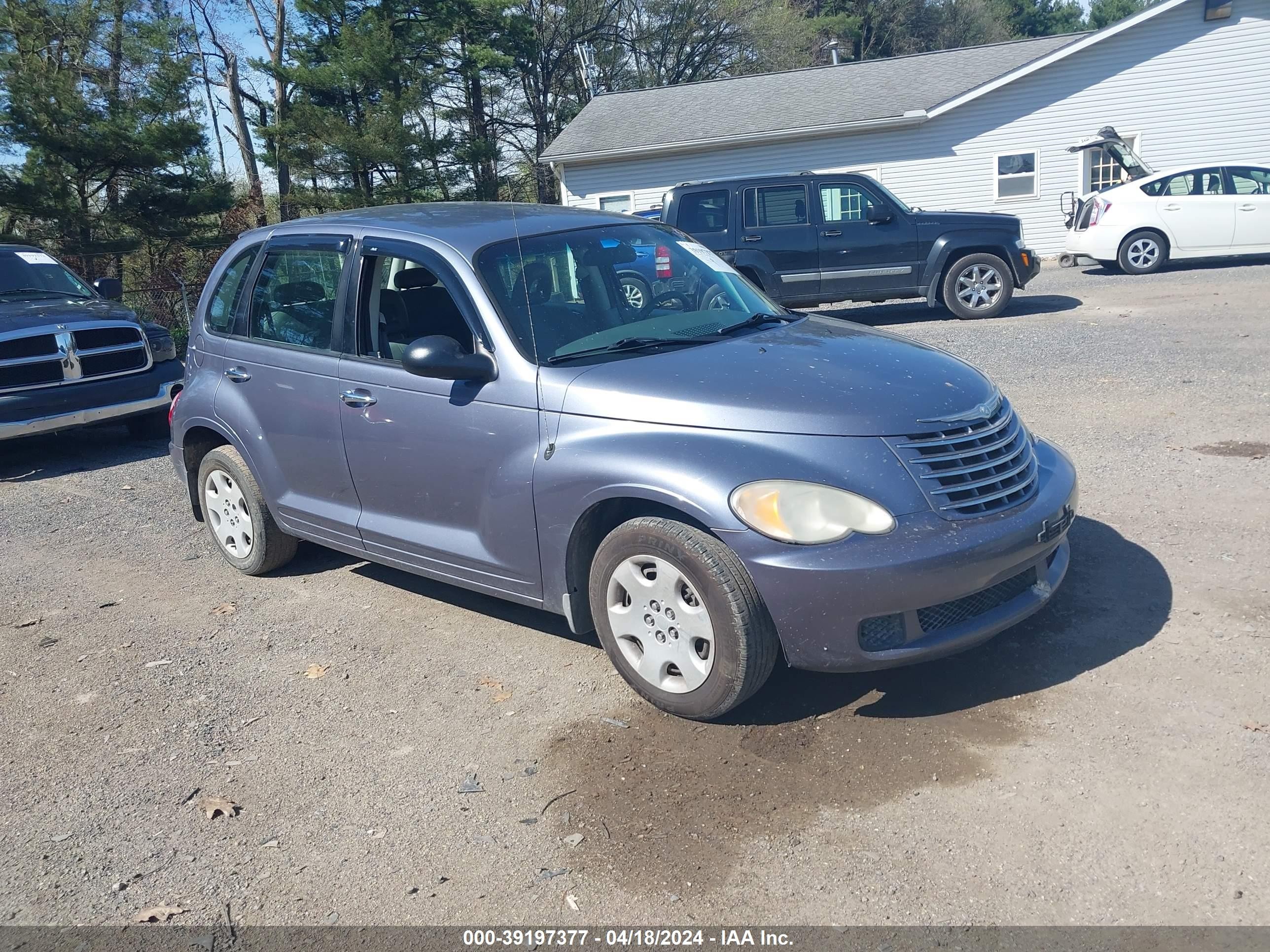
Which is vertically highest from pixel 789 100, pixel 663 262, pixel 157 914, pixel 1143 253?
pixel 789 100

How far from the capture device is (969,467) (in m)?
3.96

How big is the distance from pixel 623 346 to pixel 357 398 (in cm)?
130

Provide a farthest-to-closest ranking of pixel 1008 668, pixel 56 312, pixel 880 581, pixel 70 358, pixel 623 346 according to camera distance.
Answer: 1. pixel 56 312
2. pixel 70 358
3. pixel 623 346
4. pixel 1008 668
5. pixel 880 581

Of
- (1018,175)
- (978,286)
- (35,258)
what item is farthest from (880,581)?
(1018,175)

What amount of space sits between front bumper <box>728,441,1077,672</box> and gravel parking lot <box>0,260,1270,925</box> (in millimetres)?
338

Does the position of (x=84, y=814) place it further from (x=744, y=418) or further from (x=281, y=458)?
(x=744, y=418)

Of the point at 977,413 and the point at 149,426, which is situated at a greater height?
the point at 977,413

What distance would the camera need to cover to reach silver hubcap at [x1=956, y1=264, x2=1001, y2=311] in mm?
13789

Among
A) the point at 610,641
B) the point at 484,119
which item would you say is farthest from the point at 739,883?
the point at 484,119

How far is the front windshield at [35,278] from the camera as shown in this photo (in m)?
10.1

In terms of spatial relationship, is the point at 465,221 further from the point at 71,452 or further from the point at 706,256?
the point at 71,452

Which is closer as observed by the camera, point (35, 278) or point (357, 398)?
point (357, 398)

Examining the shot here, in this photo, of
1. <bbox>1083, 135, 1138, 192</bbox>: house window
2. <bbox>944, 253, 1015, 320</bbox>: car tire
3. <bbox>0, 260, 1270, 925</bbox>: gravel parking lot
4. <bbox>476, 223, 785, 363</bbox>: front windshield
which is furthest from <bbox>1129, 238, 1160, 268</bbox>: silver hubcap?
<bbox>476, 223, 785, 363</bbox>: front windshield

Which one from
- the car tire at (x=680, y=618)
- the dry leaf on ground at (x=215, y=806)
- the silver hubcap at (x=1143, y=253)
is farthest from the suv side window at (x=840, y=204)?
the dry leaf on ground at (x=215, y=806)
